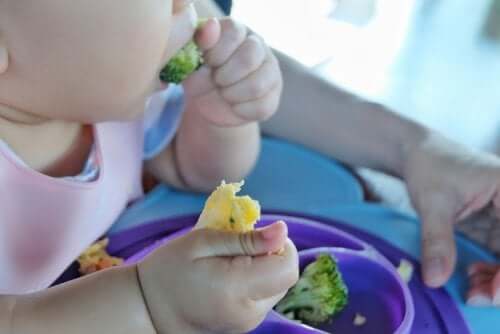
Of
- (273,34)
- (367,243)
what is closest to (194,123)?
(367,243)

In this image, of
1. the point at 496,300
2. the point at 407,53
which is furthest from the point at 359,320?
the point at 407,53

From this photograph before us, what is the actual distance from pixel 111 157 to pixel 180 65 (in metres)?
0.16

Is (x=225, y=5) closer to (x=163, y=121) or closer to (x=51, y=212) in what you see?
(x=163, y=121)

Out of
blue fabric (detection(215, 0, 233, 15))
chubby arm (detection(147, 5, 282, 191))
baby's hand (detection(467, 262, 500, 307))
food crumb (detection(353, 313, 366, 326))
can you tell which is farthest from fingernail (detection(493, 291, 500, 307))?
blue fabric (detection(215, 0, 233, 15))

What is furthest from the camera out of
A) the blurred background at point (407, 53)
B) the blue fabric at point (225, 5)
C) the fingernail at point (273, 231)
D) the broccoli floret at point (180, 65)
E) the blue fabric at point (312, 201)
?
the blurred background at point (407, 53)

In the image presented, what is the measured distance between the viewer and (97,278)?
19.8 inches

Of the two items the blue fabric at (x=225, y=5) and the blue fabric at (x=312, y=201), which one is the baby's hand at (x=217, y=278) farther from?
the blue fabric at (x=225, y=5)

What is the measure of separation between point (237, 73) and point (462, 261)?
250 millimetres

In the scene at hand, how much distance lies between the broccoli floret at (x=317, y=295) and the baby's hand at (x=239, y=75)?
0.14 metres

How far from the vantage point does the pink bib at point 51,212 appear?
603 mm

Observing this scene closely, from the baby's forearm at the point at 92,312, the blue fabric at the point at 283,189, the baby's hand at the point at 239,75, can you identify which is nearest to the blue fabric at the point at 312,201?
the blue fabric at the point at 283,189

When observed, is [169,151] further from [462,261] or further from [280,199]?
[462,261]

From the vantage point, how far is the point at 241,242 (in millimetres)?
464

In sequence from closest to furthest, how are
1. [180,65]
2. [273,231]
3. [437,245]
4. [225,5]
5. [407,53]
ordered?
[273,231], [180,65], [437,245], [225,5], [407,53]
